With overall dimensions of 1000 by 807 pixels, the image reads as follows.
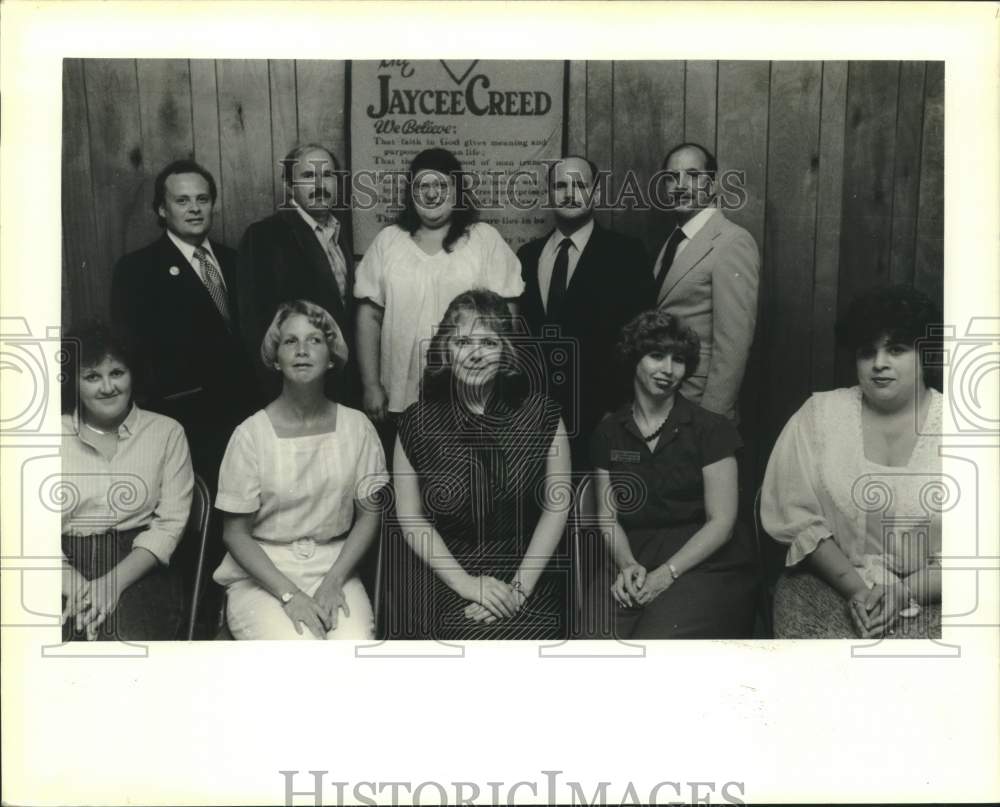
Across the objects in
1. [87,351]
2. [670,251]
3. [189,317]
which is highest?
[670,251]

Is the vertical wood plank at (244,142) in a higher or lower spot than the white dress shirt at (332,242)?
higher

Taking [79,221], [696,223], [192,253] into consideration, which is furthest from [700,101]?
[79,221]

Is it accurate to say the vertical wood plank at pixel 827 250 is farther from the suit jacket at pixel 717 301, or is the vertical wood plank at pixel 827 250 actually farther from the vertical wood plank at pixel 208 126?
the vertical wood plank at pixel 208 126

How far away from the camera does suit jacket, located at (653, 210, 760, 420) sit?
13.9ft

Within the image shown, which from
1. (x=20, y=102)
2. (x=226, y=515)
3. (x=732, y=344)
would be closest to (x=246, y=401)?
(x=226, y=515)

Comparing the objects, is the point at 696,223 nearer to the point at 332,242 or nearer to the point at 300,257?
the point at 332,242

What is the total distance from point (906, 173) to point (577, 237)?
107 centimetres

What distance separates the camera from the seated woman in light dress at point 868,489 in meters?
4.27

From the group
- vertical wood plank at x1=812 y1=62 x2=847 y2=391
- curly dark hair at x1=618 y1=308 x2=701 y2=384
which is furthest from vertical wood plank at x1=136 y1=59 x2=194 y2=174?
vertical wood plank at x1=812 y1=62 x2=847 y2=391

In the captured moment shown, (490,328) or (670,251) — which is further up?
(670,251)

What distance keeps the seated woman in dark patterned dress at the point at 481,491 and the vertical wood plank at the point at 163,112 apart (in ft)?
3.30

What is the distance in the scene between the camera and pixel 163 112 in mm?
4219

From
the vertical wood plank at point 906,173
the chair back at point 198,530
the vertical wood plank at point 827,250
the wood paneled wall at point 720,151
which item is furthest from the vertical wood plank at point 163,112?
the vertical wood plank at point 906,173

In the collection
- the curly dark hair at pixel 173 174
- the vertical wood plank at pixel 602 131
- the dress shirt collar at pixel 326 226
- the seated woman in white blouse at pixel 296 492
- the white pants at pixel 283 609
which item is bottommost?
the white pants at pixel 283 609
